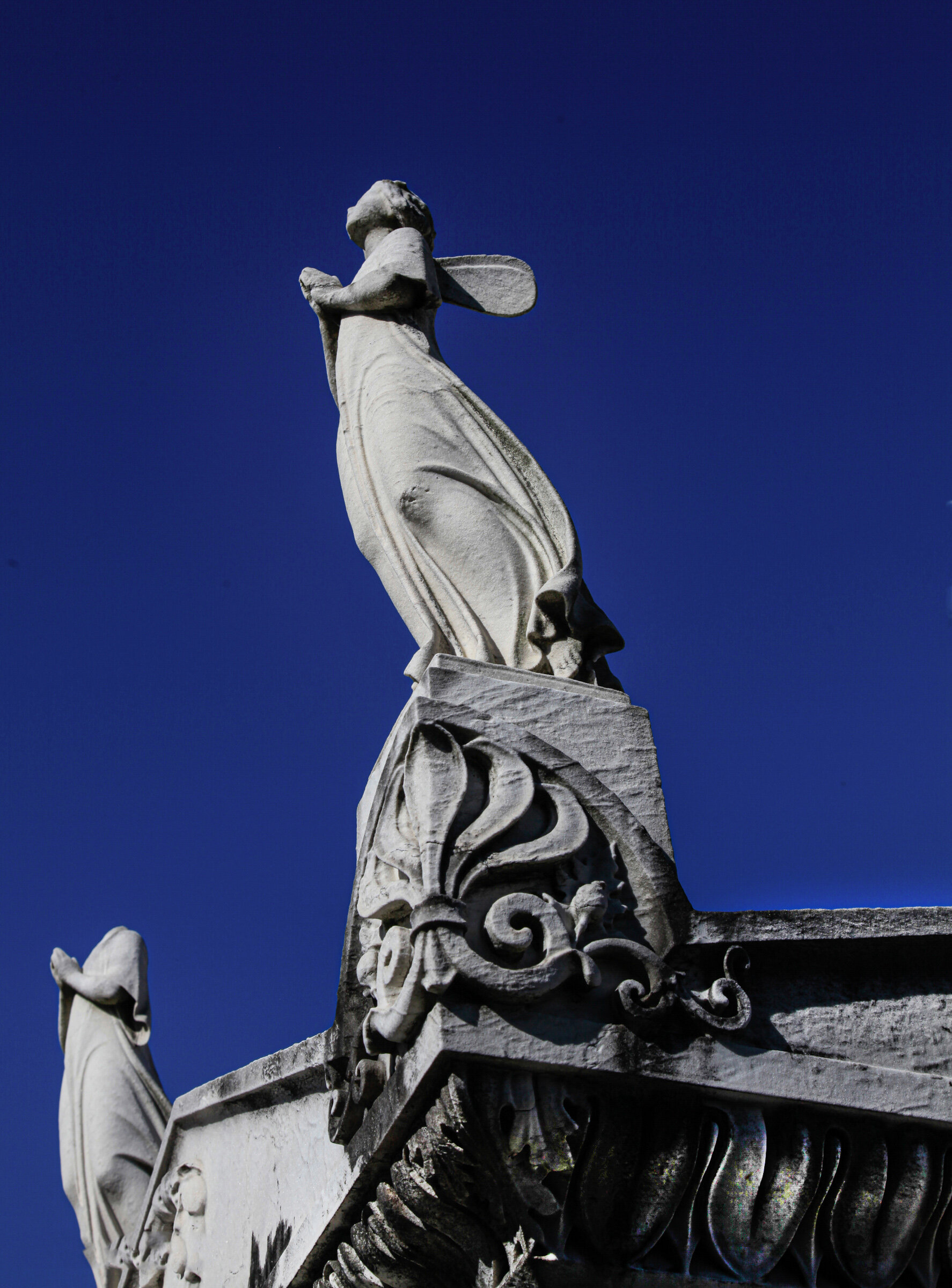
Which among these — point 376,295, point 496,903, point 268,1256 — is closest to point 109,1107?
point 268,1256

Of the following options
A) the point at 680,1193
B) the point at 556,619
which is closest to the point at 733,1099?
the point at 680,1193

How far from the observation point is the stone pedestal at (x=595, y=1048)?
10.5ft

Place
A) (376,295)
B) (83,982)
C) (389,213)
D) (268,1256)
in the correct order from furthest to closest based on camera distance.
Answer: (83,982), (389,213), (376,295), (268,1256)

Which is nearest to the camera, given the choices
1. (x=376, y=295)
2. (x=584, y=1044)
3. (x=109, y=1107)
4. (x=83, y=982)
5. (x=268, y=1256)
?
(x=584, y=1044)

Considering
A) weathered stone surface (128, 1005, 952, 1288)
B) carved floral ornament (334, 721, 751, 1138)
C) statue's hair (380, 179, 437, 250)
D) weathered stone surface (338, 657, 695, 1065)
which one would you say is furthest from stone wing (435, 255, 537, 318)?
weathered stone surface (128, 1005, 952, 1288)

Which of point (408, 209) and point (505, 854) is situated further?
point (408, 209)

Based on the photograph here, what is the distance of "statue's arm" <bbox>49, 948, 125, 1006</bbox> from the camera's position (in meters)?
7.50

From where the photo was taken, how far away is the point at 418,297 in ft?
19.1

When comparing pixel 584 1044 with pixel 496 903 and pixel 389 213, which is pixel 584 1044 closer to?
pixel 496 903

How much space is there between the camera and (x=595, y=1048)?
3.22 metres

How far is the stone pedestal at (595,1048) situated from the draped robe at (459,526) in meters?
0.59

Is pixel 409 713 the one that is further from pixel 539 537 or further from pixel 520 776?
pixel 539 537

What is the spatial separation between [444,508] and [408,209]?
2.19m

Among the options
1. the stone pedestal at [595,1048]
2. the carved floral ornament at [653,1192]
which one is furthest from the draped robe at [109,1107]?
the carved floral ornament at [653,1192]
